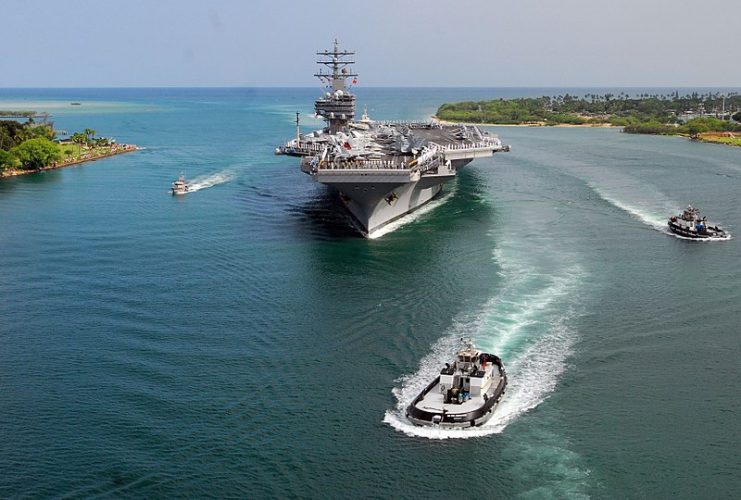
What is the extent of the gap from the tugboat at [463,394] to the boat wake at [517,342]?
0.98 ft

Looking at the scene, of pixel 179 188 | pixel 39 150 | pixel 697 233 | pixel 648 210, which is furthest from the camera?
pixel 39 150

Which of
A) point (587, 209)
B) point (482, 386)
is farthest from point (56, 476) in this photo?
point (587, 209)

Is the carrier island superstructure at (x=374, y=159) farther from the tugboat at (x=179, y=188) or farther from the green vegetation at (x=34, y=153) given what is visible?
the green vegetation at (x=34, y=153)

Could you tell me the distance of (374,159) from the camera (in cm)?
5262

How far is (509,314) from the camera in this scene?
36.8 meters

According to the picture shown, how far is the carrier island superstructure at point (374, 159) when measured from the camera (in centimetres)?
4950

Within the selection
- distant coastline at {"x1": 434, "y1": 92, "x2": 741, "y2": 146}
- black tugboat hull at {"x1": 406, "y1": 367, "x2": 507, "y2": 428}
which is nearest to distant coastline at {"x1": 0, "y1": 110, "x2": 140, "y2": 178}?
black tugboat hull at {"x1": 406, "y1": 367, "x2": 507, "y2": 428}

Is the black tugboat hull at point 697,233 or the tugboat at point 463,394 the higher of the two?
the black tugboat hull at point 697,233

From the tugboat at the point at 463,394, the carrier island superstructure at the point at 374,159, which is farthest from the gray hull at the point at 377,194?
the tugboat at the point at 463,394

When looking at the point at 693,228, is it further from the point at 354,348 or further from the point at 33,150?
the point at 33,150

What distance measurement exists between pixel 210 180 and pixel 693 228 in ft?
149

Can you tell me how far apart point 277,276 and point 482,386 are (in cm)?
1780

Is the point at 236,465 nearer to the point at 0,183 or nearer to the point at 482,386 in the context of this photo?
the point at 482,386

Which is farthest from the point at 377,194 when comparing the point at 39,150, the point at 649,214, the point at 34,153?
the point at 39,150
